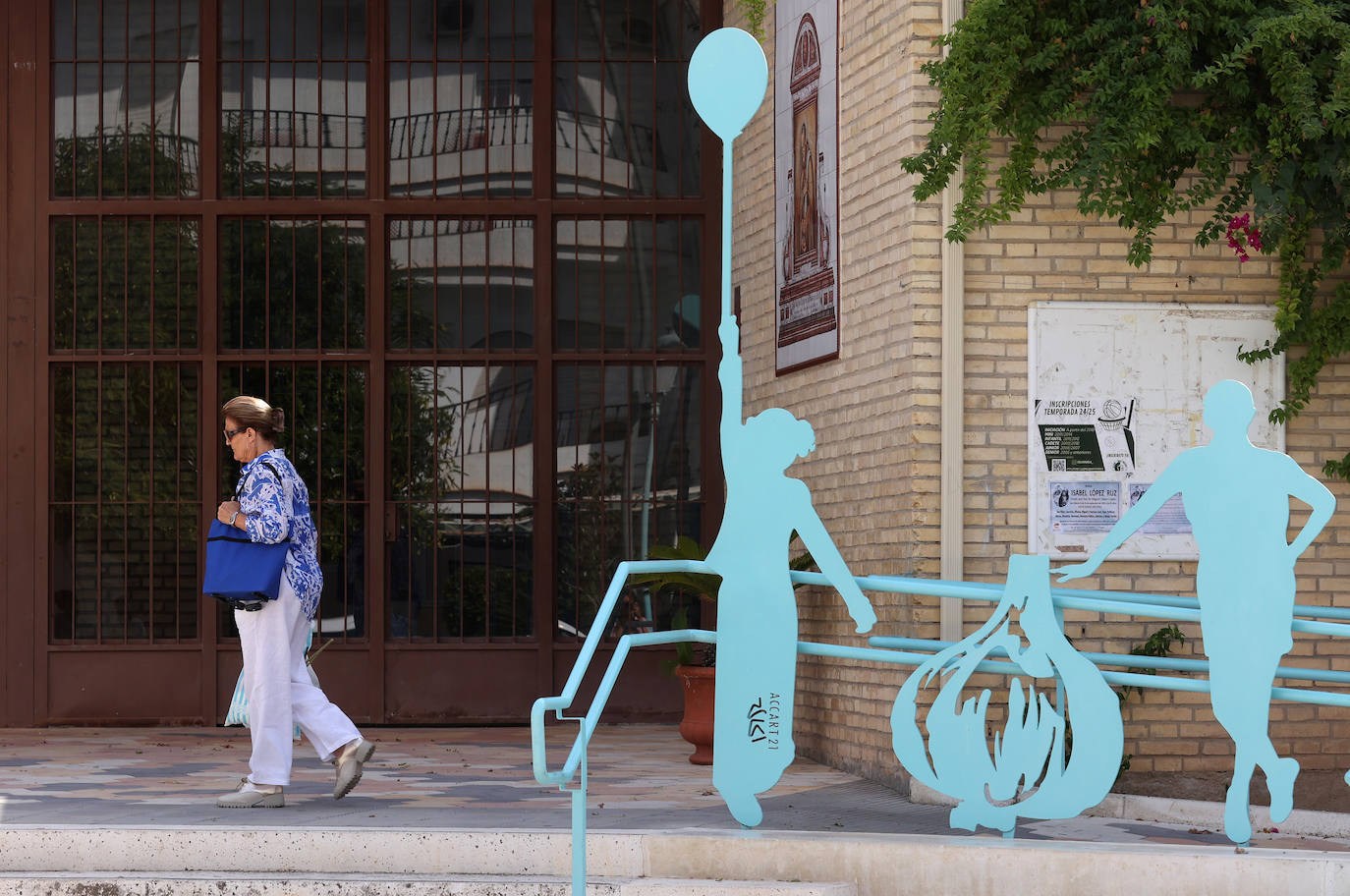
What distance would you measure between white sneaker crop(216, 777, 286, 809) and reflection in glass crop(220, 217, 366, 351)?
14.2 feet

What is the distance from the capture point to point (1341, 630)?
5668 millimetres

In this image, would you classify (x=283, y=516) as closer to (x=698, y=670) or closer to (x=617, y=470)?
(x=698, y=670)

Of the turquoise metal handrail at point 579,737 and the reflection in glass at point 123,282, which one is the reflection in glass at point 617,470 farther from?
the turquoise metal handrail at point 579,737

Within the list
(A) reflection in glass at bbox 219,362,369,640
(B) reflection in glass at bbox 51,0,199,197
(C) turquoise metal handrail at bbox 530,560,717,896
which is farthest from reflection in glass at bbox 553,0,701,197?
(C) turquoise metal handrail at bbox 530,560,717,896

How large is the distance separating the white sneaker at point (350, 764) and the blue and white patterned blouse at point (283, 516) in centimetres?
63

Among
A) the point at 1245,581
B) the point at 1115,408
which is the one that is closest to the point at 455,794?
the point at 1115,408

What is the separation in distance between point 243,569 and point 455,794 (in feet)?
4.69

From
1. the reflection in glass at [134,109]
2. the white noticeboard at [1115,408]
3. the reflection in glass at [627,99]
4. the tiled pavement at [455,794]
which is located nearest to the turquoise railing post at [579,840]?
the tiled pavement at [455,794]

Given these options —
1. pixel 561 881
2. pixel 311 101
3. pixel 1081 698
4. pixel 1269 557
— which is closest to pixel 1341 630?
pixel 1269 557

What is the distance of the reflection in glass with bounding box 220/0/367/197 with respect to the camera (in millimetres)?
10727

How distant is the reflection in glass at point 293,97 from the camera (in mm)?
10727

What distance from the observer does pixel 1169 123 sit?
6984 mm

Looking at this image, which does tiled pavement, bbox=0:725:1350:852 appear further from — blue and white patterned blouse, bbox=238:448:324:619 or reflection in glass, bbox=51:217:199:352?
reflection in glass, bbox=51:217:199:352

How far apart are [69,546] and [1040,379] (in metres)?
6.46
